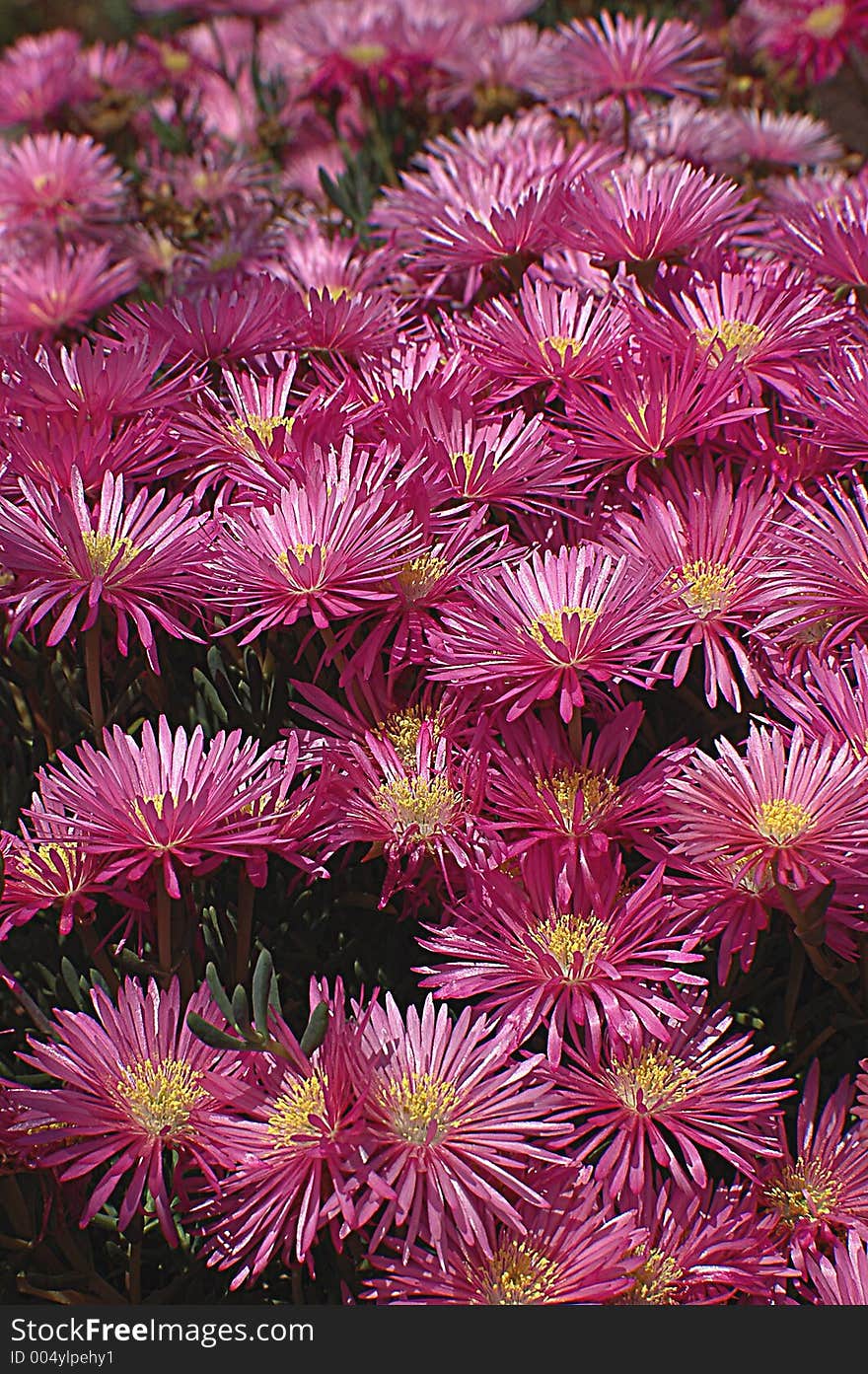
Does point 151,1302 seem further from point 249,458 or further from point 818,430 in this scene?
point 818,430

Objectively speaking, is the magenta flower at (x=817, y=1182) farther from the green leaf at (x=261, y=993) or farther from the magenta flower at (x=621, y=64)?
the magenta flower at (x=621, y=64)

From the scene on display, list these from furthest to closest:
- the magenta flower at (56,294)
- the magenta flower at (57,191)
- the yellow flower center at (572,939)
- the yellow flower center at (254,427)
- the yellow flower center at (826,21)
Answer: the yellow flower center at (826,21) → the magenta flower at (57,191) → the magenta flower at (56,294) → the yellow flower center at (254,427) → the yellow flower center at (572,939)

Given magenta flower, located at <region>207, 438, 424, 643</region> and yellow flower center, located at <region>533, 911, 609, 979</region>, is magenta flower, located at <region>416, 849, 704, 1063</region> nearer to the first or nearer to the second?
yellow flower center, located at <region>533, 911, 609, 979</region>

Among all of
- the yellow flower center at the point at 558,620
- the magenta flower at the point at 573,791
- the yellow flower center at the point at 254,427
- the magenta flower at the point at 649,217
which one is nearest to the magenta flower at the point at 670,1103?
the magenta flower at the point at 573,791

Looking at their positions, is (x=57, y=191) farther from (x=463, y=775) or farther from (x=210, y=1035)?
(x=210, y=1035)

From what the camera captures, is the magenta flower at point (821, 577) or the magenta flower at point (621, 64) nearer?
the magenta flower at point (821, 577)

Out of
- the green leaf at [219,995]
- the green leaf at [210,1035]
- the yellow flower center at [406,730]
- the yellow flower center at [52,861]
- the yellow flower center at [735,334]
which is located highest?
the yellow flower center at [735,334]

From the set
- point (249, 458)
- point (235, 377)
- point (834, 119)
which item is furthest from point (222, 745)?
point (834, 119)
